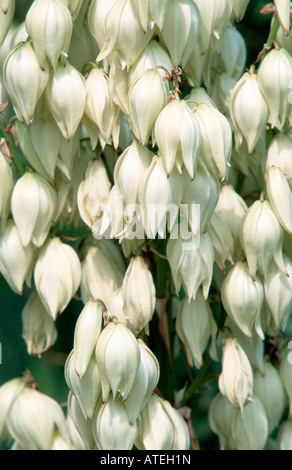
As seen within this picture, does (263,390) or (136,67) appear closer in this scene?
(136,67)

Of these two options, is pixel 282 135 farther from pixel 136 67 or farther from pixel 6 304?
pixel 6 304

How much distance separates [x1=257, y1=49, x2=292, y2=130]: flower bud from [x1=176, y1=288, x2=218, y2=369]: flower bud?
184 mm

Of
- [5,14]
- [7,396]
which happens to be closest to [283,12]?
[5,14]

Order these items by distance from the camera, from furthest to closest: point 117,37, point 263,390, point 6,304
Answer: point 6,304 < point 263,390 < point 117,37

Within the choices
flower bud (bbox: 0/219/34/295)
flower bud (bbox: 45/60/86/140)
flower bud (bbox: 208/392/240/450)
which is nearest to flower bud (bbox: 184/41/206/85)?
flower bud (bbox: 45/60/86/140)

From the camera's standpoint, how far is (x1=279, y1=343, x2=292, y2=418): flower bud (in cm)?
70

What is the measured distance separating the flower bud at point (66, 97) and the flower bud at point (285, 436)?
1.26 ft

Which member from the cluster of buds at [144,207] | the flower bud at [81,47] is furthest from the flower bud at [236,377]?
the flower bud at [81,47]

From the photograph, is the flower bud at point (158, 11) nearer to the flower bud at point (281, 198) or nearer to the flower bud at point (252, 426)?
the flower bud at point (281, 198)

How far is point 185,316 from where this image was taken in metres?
0.67

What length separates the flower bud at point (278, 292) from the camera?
25.2 inches

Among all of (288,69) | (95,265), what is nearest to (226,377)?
(95,265)

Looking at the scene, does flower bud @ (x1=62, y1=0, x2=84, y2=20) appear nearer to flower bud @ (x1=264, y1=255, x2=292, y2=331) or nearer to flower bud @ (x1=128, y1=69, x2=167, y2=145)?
flower bud @ (x1=128, y1=69, x2=167, y2=145)

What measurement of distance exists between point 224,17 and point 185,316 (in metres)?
0.28
